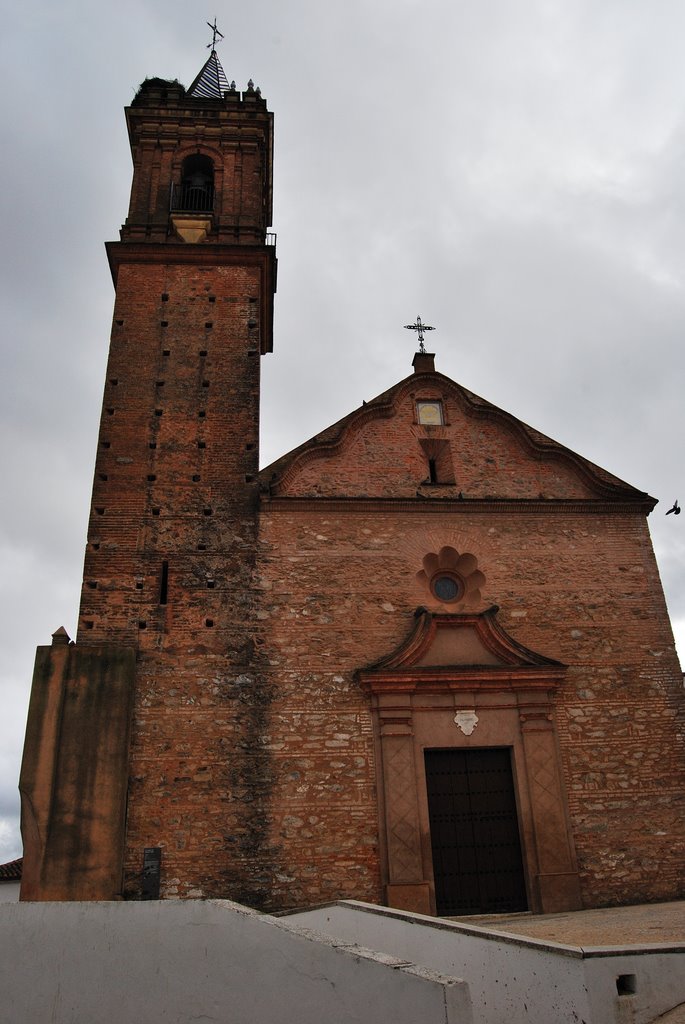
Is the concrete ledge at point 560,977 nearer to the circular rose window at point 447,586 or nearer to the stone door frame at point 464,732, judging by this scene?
the stone door frame at point 464,732

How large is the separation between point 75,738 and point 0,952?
12.9ft

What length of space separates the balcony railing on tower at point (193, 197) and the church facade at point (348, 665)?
2.81 meters

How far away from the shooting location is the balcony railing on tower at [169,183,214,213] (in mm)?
15789

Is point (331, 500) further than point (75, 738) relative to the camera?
Yes

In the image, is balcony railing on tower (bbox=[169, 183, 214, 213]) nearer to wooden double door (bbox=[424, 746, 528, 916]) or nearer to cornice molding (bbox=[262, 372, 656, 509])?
cornice molding (bbox=[262, 372, 656, 509])

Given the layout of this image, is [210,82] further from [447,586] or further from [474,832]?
[474,832]

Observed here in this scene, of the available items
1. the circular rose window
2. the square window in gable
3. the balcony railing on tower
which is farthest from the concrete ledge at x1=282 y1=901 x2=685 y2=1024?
the balcony railing on tower

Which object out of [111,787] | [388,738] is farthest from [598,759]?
[111,787]

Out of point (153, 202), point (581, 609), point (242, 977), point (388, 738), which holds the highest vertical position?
point (153, 202)

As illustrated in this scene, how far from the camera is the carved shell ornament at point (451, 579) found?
12.0 metres

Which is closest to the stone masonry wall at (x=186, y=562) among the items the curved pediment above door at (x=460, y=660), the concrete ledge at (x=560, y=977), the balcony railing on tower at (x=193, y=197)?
the curved pediment above door at (x=460, y=660)

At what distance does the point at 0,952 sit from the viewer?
6.38 metres

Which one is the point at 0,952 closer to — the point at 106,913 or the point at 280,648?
the point at 106,913

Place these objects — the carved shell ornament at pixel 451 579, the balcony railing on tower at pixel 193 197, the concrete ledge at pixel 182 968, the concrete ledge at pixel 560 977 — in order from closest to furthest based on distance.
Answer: the concrete ledge at pixel 182 968 < the concrete ledge at pixel 560 977 < the carved shell ornament at pixel 451 579 < the balcony railing on tower at pixel 193 197
